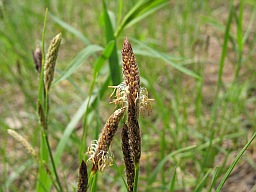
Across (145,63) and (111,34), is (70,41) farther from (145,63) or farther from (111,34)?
(111,34)

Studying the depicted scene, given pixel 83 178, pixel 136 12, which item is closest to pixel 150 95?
pixel 136 12

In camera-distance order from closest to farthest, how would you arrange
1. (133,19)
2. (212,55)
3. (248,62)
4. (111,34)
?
(111,34), (133,19), (248,62), (212,55)

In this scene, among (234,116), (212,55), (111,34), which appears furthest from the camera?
(212,55)

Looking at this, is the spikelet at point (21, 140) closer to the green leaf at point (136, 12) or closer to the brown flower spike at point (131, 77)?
the brown flower spike at point (131, 77)

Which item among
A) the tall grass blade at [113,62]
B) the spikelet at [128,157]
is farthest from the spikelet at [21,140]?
the tall grass blade at [113,62]

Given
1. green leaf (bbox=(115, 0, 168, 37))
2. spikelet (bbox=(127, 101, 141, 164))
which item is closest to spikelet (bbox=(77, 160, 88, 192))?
spikelet (bbox=(127, 101, 141, 164))

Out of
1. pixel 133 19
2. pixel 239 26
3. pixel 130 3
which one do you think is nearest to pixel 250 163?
pixel 239 26

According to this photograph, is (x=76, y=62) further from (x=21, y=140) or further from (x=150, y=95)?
(x=150, y=95)

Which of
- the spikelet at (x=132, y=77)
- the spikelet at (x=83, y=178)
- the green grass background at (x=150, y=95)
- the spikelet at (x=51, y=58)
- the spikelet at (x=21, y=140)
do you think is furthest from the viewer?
the green grass background at (x=150, y=95)
